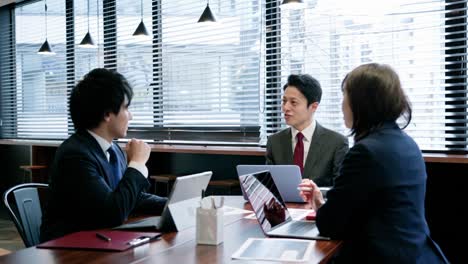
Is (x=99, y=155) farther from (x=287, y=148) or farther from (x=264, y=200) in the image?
(x=287, y=148)

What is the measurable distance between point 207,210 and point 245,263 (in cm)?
28

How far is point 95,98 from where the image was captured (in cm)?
202

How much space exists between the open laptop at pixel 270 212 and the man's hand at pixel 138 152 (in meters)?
0.40

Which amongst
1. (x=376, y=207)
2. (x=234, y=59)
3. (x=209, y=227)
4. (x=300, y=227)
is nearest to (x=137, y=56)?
(x=234, y=59)

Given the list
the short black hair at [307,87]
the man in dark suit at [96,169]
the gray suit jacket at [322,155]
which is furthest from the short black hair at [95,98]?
the short black hair at [307,87]

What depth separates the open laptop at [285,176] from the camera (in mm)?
2307

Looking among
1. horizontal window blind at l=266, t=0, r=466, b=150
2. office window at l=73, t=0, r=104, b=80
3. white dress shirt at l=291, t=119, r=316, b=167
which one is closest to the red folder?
white dress shirt at l=291, t=119, r=316, b=167

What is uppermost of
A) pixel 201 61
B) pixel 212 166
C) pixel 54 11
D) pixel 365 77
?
pixel 54 11

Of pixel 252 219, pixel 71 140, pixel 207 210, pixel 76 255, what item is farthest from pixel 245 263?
pixel 71 140

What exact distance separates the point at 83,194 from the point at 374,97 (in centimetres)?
108

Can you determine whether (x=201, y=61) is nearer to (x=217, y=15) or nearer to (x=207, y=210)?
(x=217, y=15)

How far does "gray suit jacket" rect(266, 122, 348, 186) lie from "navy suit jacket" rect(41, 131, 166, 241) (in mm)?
1231

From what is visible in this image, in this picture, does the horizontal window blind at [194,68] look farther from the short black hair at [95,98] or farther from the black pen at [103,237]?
the black pen at [103,237]

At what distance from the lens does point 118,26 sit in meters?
5.89
